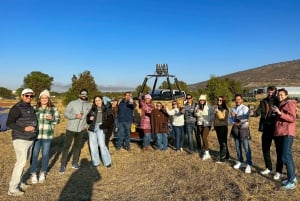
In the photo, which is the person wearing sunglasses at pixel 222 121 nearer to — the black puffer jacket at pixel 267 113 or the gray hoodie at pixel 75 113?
the black puffer jacket at pixel 267 113

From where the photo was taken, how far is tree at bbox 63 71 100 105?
82.1 feet

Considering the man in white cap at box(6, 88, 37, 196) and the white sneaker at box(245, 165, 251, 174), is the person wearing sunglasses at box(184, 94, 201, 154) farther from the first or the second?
the man in white cap at box(6, 88, 37, 196)

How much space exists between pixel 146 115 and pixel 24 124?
15.4ft

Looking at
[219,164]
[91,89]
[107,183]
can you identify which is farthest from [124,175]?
[91,89]

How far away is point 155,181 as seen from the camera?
6570 mm

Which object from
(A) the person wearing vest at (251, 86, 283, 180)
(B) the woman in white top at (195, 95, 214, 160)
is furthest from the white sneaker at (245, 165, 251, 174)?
(B) the woman in white top at (195, 95, 214, 160)

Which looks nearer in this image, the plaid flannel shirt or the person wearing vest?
the plaid flannel shirt

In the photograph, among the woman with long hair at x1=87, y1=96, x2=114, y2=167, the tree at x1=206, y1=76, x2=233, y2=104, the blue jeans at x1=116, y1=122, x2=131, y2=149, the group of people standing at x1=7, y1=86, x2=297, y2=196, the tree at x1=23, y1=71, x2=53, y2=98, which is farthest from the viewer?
the tree at x1=23, y1=71, x2=53, y2=98

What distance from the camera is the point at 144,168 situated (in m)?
7.71

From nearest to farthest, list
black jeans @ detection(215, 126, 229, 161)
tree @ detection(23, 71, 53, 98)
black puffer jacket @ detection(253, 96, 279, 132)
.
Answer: black puffer jacket @ detection(253, 96, 279, 132)
black jeans @ detection(215, 126, 229, 161)
tree @ detection(23, 71, 53, 98)

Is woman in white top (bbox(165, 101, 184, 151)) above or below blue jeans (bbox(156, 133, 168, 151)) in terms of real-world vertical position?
above

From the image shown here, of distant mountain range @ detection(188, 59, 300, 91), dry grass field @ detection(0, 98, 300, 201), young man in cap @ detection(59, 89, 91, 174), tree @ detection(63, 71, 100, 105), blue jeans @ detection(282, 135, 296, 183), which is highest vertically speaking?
distant mountain range @ detection(188, 59, 300, 91)

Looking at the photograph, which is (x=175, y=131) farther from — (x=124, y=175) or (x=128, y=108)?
(x=124, y=175)

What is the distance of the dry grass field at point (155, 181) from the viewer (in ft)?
18.5
